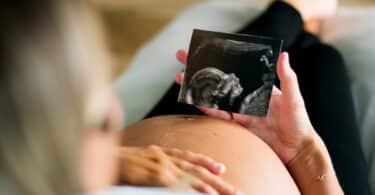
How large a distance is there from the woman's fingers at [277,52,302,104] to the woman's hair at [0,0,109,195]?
1.93 feet

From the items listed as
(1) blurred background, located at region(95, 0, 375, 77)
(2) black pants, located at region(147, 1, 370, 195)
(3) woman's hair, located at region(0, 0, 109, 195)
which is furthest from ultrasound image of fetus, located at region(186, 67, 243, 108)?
(1) blurred background, located at region(95, 0, 375, 77)

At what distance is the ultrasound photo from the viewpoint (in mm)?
1154

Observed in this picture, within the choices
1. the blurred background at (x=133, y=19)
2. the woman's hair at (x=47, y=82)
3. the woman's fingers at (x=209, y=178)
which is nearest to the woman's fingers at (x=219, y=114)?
the woman's fingers at (x=209, y=178)

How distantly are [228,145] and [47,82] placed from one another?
1.83 feet

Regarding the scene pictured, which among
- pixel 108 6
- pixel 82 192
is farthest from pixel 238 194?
pixel 108 6

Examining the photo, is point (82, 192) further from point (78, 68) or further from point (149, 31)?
point (149, 31)

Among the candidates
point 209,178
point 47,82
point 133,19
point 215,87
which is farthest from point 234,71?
point 133,19

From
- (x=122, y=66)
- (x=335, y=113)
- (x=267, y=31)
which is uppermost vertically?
(x=267, y=31)

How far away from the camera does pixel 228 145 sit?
1.10 metres

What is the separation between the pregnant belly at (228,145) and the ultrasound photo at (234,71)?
0.04 m

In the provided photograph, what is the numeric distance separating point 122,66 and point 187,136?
58.9 inches

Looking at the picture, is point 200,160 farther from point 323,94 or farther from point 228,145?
point 323,94

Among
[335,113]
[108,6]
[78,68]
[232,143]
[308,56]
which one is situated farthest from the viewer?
[108,6]

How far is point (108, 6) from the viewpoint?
9.53 ft
